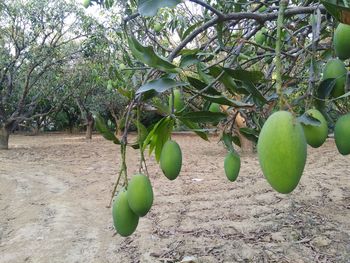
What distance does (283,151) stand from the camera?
564 millimetres

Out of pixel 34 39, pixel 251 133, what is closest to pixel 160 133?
pixel 251 133

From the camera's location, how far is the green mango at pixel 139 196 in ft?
2.64

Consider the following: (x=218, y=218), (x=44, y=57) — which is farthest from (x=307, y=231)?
(x=44, y=57)

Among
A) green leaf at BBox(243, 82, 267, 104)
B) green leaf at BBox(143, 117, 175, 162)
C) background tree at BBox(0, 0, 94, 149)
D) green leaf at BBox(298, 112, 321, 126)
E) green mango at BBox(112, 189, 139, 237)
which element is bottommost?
green mango at BBox(112, 189, 139, 237)

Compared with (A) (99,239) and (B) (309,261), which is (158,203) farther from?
(B) (309,261)

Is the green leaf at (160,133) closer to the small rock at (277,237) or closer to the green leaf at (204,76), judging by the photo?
the green leaf at (204,76)

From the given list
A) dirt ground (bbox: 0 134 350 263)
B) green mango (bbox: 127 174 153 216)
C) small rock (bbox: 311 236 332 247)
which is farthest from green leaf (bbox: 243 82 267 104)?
small rock (bbox: 311 236 332 247)

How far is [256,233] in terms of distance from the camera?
115 inches

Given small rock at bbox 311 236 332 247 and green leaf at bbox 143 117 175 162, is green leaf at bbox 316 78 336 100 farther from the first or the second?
small rock at bbox 311 236 332 247

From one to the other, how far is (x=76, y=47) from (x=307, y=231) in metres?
8.67

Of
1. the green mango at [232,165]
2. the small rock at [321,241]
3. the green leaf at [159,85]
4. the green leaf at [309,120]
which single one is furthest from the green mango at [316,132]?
the small rock at [321,241]

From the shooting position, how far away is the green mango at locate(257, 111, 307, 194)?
56cm

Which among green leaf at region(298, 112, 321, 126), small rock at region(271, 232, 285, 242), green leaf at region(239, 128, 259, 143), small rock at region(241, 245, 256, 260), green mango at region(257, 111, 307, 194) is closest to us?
green mango at region(257, 111, 307, 194)

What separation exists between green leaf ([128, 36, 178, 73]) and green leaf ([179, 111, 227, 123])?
180 mm
